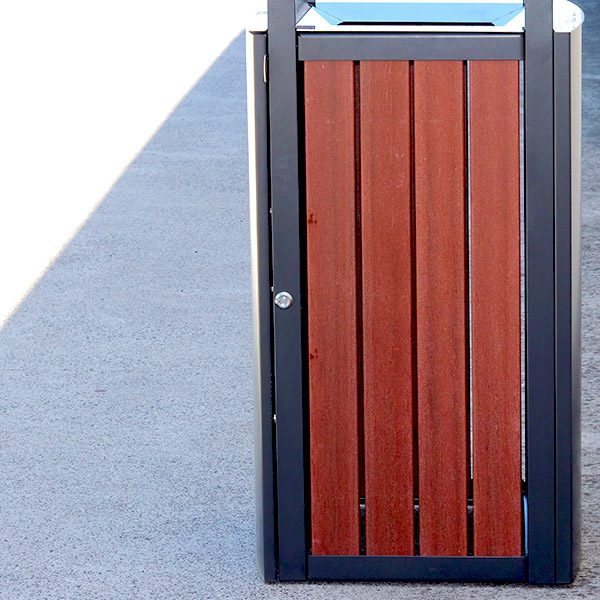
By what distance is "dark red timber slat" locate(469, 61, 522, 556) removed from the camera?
3916 mm

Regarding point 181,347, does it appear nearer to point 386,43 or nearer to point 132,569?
point 132,569

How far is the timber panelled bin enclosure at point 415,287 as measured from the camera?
154 inches

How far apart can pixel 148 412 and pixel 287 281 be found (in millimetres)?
1681

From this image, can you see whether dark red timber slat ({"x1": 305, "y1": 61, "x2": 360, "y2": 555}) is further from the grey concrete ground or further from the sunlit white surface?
the sunlit white surface

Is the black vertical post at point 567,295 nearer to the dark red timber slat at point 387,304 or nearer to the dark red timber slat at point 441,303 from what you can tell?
the dark red timber slat at point 441,303

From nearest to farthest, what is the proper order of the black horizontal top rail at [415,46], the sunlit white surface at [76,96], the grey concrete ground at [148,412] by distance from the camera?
1. the black horizontal top rail at [415,46]
2. the grey concrete ground at [148,412]
3. the sunlit white surface at [76,96]

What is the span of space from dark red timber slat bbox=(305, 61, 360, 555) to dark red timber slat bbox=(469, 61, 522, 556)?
32cm

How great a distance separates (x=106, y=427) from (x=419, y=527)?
1.62 metres

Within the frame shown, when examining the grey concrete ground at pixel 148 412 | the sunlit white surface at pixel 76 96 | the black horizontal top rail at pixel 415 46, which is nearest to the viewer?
the black horizontal top rail at pixel 415 46

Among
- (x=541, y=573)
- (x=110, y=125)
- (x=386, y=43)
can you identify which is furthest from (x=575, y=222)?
(x=110, y=125)

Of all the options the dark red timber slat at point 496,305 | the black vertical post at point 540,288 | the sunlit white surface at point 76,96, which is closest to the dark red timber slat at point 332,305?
the dark red timber slat at point 496,305

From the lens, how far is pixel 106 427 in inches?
215

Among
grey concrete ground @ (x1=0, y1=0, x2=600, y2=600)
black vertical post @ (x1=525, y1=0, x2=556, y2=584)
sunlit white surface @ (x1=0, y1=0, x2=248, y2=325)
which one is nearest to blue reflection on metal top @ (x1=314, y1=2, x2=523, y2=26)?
black vertical post @ (x1=525, y1=0, x2=556, y2=584)

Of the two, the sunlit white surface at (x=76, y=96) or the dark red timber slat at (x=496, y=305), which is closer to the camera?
the dark red timber slat at (x=496, y=305)
